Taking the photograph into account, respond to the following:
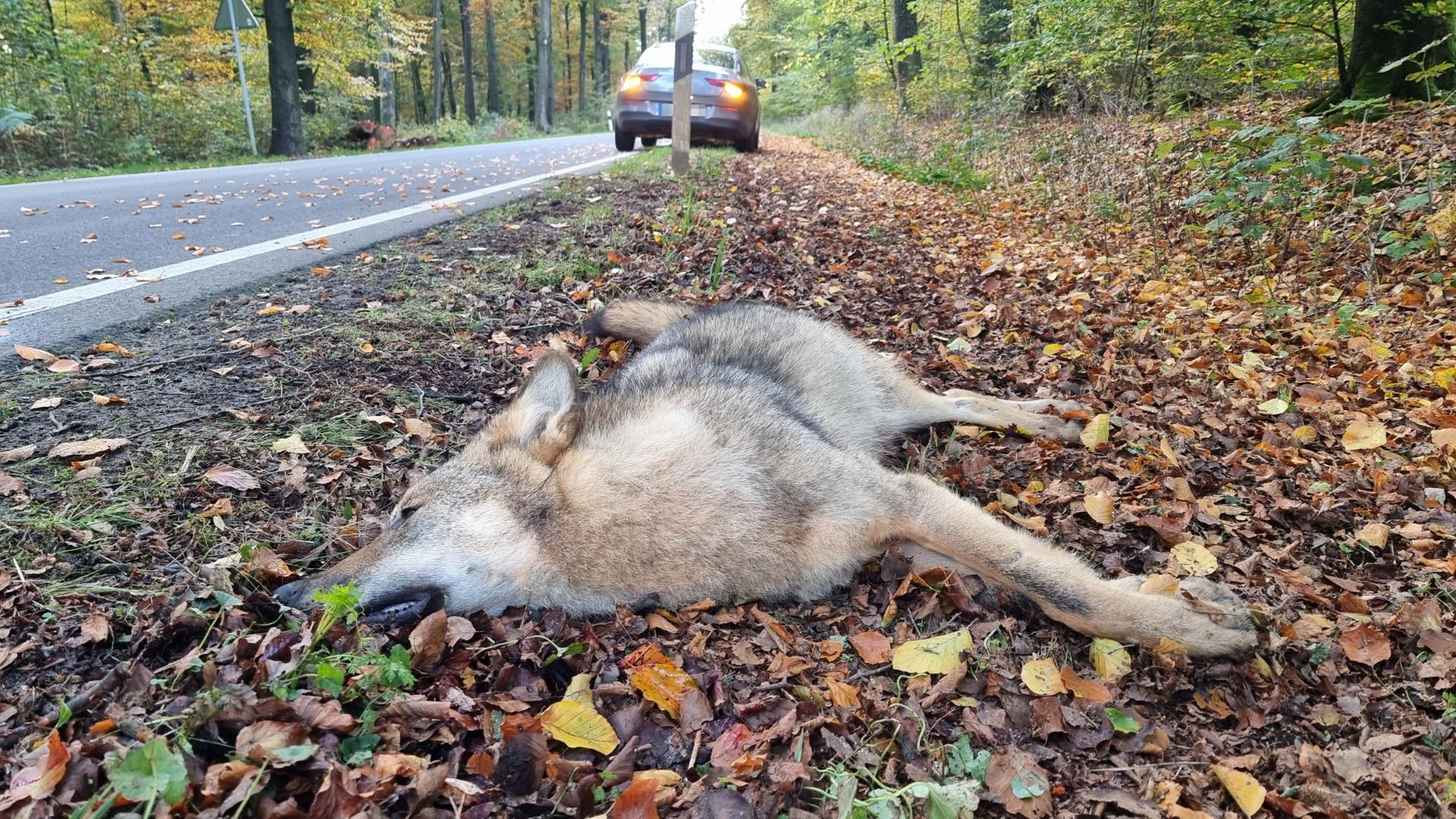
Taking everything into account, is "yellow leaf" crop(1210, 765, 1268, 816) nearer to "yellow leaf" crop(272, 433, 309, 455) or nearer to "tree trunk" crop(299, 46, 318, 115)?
"yellow leaf" crop(272, 433, 309, 455)

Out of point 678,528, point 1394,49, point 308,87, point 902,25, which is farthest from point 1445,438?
point 308,87

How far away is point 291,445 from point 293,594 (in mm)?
1110

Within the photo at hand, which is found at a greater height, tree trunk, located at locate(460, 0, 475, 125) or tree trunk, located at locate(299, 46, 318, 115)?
tree trunk, located at locate(460, 0, 475, 125)

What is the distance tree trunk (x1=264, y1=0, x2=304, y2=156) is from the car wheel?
1081cm

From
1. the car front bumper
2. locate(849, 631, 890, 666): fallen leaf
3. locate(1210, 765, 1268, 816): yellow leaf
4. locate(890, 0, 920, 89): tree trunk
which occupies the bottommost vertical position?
locate(1210, 765, 1268, 816): yellow leaf

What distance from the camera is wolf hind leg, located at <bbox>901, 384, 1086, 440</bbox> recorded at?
3.90m

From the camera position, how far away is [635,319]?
179 inches

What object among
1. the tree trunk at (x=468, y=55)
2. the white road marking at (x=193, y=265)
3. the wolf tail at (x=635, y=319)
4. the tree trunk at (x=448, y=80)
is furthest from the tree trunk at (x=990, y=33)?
the tree trunk at (x=448, y=80)

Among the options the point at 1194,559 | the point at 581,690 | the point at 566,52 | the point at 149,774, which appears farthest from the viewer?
the point at 566,52

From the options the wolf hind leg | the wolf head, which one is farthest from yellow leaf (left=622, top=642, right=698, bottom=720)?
the wolf hind leg

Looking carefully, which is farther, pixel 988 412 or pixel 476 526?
pixel 988 412

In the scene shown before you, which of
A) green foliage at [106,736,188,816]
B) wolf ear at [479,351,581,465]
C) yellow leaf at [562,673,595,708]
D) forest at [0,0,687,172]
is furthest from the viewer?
forest at [0,0,687,172]

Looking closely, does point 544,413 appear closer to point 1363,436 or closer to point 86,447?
point 86,447

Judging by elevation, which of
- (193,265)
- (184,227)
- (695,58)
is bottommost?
(193,265)
